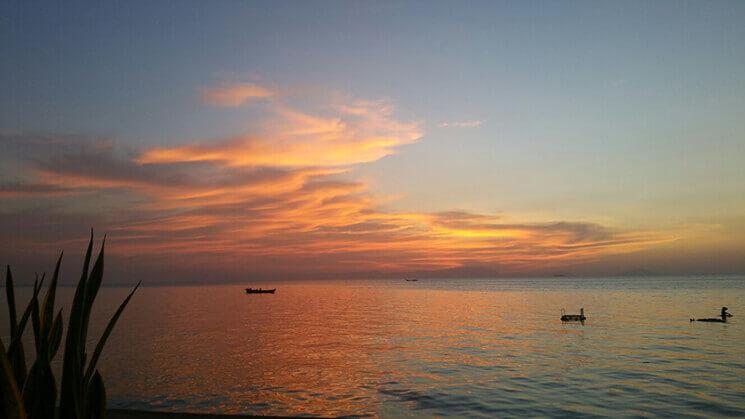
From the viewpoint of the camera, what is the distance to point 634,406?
1581 centimetres

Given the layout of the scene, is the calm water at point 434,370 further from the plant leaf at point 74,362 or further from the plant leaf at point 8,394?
the plant leaf at point 8,394

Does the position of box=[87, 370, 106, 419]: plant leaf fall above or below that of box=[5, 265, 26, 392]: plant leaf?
below

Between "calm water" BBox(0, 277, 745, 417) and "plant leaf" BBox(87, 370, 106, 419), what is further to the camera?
"calm water" BBox(0, 277, 745, 417)

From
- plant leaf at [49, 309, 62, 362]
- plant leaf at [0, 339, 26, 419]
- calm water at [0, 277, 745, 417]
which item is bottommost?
calm water at [0, 277, 745, 417]

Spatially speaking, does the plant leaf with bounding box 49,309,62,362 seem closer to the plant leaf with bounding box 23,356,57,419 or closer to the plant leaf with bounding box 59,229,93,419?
the plant leaf with bounding box 23,356,57,419

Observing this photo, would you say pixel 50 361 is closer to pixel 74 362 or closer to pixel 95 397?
pixel 74 362

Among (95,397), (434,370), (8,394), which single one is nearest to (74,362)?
(8,394)

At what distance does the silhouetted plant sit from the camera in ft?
11.7

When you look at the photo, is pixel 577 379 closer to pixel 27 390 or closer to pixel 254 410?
pixel 254 410

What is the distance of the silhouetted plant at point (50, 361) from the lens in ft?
11.7

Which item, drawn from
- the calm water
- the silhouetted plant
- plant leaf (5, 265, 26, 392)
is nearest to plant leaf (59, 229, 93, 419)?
the silhouetted plant

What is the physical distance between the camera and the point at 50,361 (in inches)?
151

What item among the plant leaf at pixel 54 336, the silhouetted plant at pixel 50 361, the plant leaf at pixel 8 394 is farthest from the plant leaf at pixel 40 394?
the plant leaf at pixel 8 394

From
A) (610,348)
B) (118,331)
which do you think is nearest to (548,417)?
(610,348)
